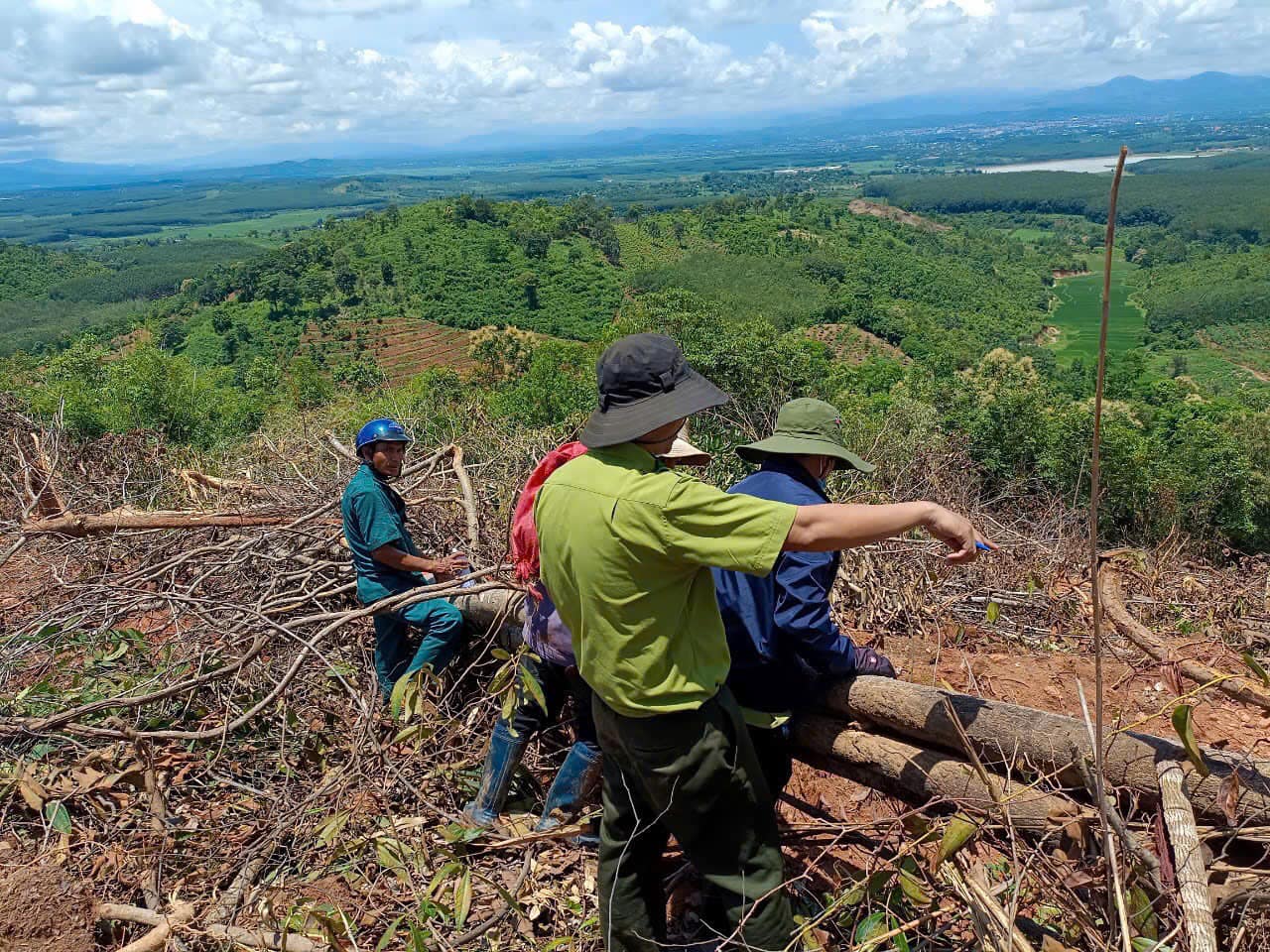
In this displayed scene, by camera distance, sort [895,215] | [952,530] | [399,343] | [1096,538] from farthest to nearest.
Result: 1. [895,215]
2. [399,343]
3. [952,530]
4. [1096,538]

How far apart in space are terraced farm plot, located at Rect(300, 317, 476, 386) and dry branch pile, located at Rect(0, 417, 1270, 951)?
Result: 41896 millimetres

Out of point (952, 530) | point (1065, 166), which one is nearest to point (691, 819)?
point (952, 530)

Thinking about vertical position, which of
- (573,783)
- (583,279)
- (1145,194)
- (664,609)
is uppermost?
(664,609)

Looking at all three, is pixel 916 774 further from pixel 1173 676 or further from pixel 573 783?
pixel 573 783

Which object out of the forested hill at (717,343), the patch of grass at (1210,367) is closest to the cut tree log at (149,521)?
the forested hill at (717,343)

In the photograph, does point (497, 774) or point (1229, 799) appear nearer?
point (1229, 799)

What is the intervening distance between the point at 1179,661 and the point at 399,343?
5328 cm

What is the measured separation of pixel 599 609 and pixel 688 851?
69cm

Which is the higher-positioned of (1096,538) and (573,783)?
(1096,538)

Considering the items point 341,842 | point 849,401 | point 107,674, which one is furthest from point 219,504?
point 849,401

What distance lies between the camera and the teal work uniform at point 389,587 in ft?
10.1

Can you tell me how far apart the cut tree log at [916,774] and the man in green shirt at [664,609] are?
0.51m

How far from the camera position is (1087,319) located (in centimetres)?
5953

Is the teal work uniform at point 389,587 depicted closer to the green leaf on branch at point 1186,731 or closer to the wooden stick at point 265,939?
the wooden stick at point 265,939
